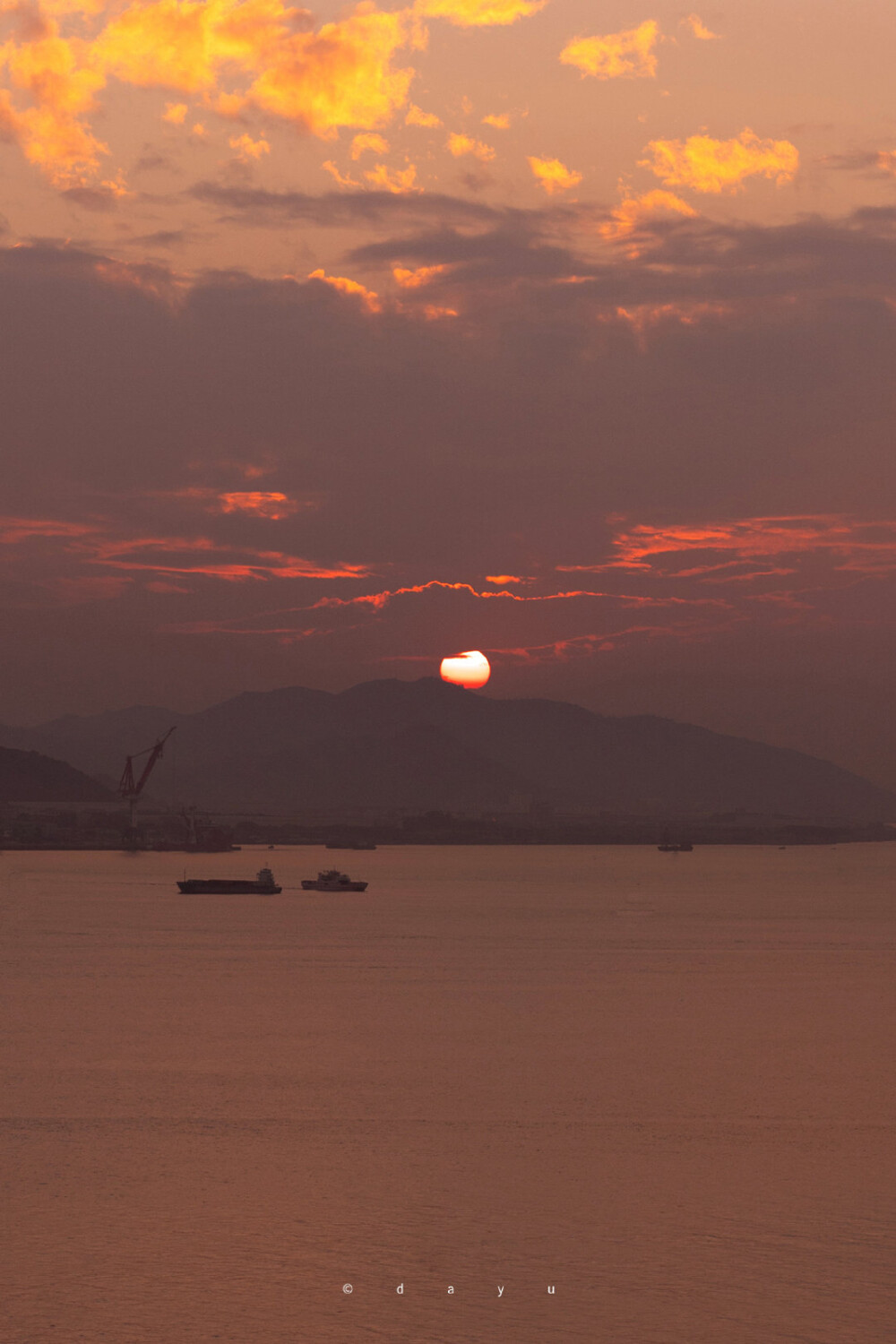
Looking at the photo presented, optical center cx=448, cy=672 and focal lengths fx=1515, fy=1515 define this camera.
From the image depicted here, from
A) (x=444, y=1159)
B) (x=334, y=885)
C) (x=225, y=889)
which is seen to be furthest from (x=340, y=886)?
(x=444, y=1159)

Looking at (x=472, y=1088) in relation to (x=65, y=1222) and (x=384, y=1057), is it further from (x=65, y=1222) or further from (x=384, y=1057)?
(x=65, y=1222)

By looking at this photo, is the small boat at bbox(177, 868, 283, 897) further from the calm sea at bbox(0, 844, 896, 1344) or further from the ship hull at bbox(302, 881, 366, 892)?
the calm sea at bbox(0, 844, 896, 1344)

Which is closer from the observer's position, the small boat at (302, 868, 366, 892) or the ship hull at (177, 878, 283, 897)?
the ship hull at (177, 878, 283, 897)

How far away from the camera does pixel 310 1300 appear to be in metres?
27.7

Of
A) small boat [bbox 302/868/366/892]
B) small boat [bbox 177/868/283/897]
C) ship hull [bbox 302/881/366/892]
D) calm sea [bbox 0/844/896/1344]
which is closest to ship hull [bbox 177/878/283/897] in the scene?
small boat [bbox 177/868/283/897]

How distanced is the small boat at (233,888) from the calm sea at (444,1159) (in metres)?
94.5

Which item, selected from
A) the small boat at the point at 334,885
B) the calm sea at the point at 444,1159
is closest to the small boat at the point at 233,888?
the small boat at the point at 334,885

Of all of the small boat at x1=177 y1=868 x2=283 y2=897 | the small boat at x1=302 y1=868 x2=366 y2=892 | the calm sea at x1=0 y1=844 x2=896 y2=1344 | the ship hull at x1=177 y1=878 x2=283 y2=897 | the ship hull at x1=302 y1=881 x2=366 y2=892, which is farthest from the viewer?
the small boat at x1=302 y1=868 x2=366 y2=892

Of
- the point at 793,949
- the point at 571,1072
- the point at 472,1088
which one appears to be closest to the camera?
the point at 472,1088

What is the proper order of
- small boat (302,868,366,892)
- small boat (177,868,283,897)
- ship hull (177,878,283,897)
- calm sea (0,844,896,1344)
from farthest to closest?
1. small boat (302,868,366,892)
2. ship hull (177,878,283,897)
3. small boat (177,868,283,897)
4. calm sea (0,844,896,1344)

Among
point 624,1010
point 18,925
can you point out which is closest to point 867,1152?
point 624,1010

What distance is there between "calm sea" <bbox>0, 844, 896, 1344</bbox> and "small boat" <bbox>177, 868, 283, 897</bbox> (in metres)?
94.5

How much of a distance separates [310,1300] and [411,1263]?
10.2 ft

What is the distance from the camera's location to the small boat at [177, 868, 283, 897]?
181 meters
